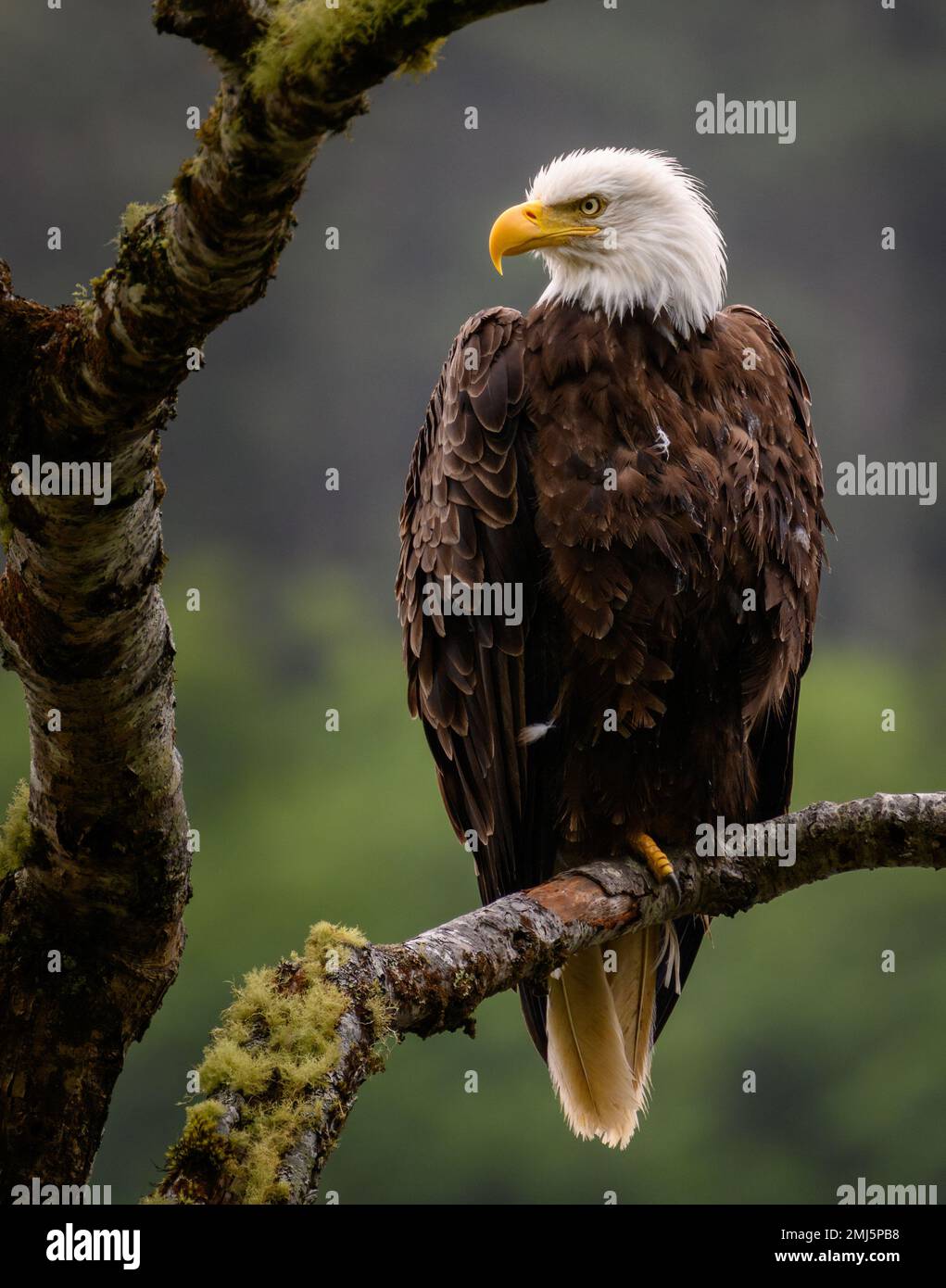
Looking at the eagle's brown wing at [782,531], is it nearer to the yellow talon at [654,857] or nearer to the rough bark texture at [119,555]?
the yellow talon at [654,857]

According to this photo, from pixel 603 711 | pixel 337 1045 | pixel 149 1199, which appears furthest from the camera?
pixel 603 711

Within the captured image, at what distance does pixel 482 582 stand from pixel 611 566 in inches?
16.2

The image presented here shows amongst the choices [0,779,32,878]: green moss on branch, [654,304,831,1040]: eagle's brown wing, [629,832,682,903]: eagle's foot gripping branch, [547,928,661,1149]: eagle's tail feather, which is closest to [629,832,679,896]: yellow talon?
[629,832,682,903]: eagle's foot gripping branch

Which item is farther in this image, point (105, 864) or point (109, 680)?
point (105, 864)

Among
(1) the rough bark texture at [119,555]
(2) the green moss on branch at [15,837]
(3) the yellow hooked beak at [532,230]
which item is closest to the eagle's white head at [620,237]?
(3) the yellow hooked beak at [532,230]

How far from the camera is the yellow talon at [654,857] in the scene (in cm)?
370

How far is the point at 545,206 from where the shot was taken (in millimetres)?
4098

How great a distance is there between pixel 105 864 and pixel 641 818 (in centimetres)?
156

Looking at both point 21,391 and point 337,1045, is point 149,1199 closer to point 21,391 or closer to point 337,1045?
point 337,1045

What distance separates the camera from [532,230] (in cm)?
405

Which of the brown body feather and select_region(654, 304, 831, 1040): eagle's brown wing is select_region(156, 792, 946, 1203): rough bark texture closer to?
the brown body feather

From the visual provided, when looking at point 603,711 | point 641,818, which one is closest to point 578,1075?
point 641,818

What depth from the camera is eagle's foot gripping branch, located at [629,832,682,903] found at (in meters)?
3.70

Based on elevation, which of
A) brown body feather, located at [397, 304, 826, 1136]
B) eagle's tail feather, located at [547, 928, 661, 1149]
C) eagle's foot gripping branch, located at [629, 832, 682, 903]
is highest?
brown body feather, located at [397, 304, 826, 1136]
